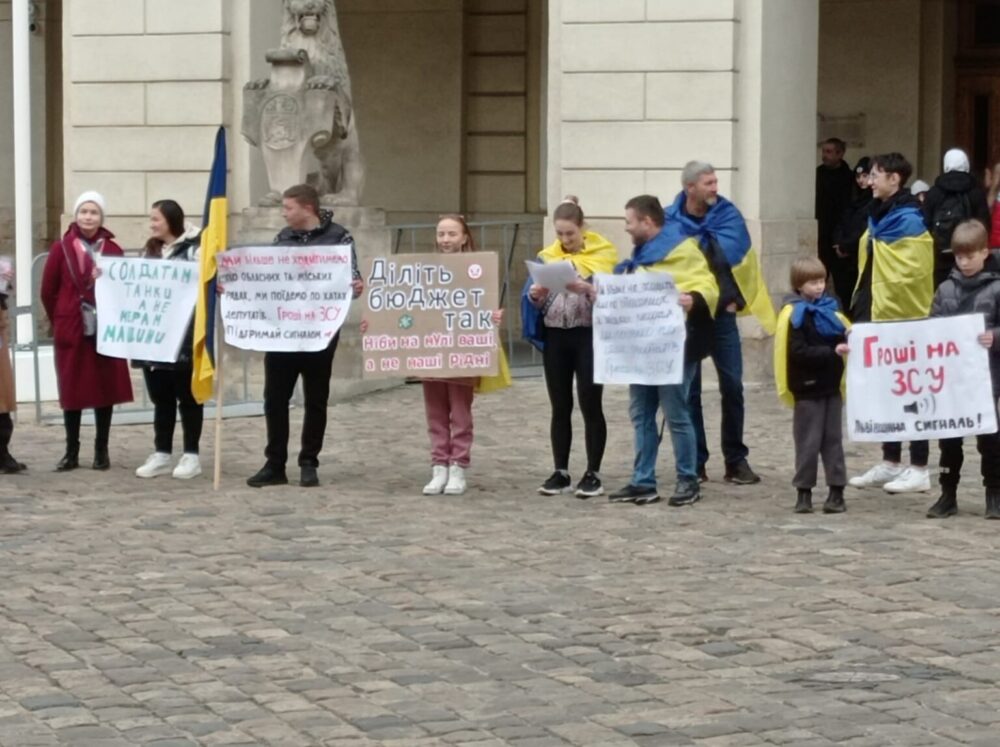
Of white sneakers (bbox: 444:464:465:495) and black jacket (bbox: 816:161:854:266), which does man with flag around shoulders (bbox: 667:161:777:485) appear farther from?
black jacket (bbox: 816:161:854:266)

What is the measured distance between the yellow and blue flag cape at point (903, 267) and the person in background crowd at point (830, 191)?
7.91 metres

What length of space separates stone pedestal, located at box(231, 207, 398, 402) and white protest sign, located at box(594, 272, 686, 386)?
4983mm

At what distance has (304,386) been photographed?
41.6 ft

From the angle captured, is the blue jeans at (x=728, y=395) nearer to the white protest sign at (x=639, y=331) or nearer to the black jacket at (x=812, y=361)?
the white protest sign at (x=639, y=331)

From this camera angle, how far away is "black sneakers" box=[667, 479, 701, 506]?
468 inches

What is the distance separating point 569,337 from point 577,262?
1.28 ft

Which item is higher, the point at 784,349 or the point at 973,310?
the point at 973,310

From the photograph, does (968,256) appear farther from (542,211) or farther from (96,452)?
(542,211)

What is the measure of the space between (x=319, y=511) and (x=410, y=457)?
89.8 inches

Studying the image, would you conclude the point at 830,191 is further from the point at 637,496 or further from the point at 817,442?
the point at 817,442

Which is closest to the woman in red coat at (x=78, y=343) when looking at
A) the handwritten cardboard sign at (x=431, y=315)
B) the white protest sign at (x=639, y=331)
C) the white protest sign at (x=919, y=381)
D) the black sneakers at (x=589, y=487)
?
the handwritten cardboard sign at (x=431, y=315)

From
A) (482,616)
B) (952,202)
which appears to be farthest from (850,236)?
(482,616)

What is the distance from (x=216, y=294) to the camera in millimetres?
12828

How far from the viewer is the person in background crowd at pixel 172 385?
1302 centimetres
